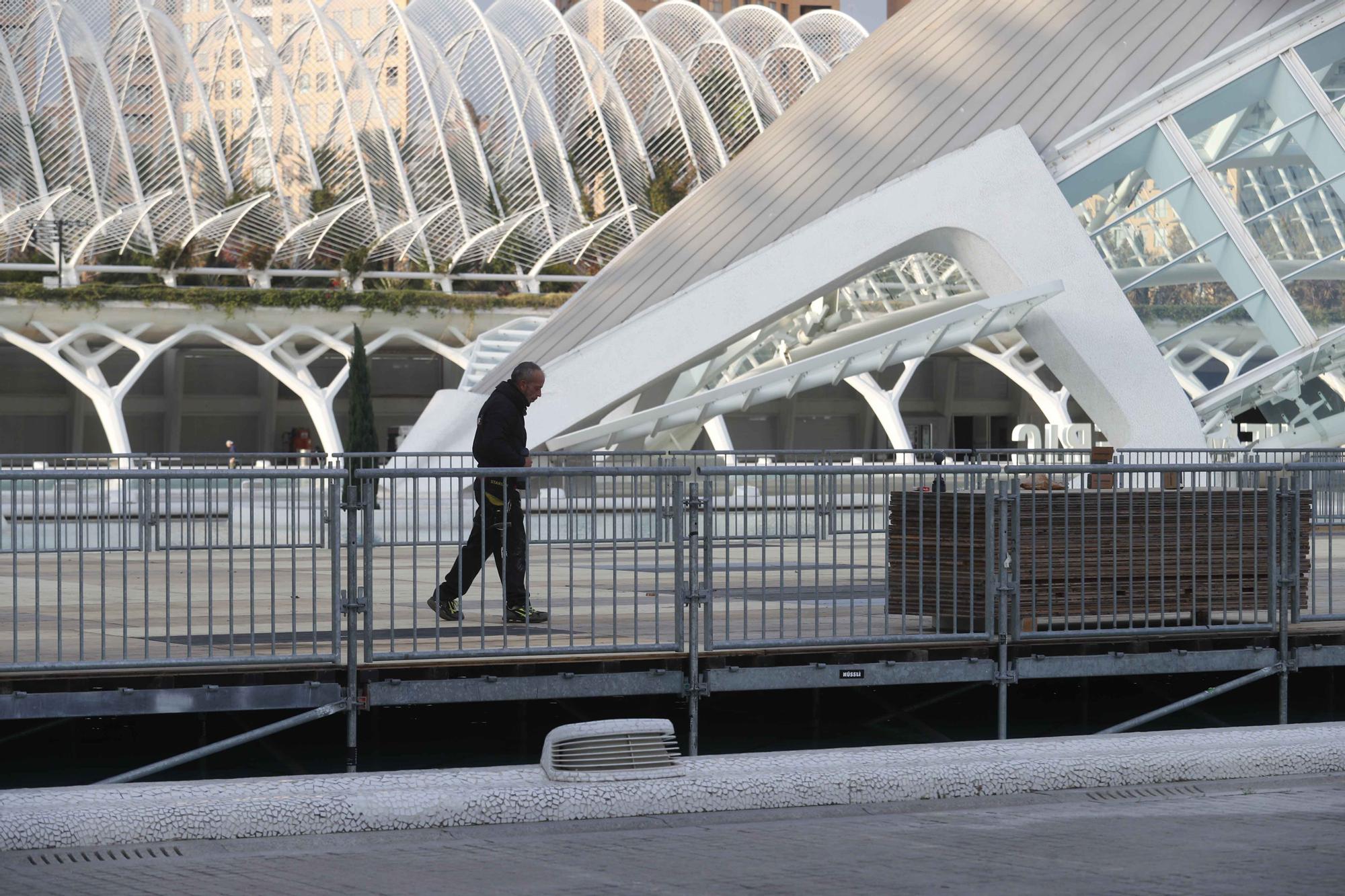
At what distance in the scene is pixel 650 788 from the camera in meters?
6.95

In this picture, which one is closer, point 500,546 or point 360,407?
point 500,546

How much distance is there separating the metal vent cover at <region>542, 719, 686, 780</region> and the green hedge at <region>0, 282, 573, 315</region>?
126 ft

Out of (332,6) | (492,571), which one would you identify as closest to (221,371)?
(332,6)

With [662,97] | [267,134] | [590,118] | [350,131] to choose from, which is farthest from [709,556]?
[662,97]

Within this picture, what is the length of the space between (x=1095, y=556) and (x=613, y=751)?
347 cm

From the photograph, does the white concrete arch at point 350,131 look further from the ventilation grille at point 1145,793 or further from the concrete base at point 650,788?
the ventilation grille at point 1145,793

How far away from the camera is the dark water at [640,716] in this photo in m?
9.55

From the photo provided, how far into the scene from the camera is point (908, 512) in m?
9.60

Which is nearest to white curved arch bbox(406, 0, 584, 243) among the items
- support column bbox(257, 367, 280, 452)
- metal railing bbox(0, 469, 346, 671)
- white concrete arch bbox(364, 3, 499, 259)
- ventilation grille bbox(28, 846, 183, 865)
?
white concrete arch bbox(364, 3, 499, 259)

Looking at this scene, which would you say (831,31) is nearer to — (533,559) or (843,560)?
(843,560)

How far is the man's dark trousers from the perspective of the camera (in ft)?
29.0

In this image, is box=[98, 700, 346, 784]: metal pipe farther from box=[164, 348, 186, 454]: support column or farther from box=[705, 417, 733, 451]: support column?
box=[164, 348, 186, 454]: support column

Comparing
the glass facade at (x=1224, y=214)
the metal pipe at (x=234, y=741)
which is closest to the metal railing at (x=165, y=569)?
the metal pipe at (x=234, y=741)

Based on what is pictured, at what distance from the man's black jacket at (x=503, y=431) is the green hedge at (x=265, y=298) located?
3488 cm
